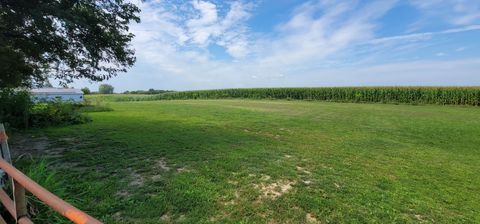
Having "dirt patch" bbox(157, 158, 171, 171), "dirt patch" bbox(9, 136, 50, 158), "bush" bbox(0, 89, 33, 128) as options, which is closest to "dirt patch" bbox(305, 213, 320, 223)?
"dirt patch" bbox(157, 158, 171, 171)

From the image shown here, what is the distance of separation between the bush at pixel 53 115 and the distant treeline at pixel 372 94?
27235mm

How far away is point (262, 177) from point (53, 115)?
334 inches

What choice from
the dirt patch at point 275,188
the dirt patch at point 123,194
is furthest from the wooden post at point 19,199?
the dirt patch at point 275,188

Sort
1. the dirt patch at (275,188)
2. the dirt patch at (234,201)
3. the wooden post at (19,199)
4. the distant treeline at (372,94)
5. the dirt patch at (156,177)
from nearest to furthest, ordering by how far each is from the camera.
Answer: the wooden post at (19,199) < the dirt patch at (234,201) < the dirt patch at (275,188) < the dirt patch at (156,177) < the distant treeline at (372,94)

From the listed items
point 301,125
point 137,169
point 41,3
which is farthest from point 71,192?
point 301,125

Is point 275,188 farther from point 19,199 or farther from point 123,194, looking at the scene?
point 19,199

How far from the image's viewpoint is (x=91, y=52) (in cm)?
726

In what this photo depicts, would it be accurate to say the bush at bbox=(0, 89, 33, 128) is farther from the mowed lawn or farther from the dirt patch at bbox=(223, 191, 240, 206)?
the dirt patch at bbox=(223, 191, 240, 206)

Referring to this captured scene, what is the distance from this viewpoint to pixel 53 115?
1019 centimetres

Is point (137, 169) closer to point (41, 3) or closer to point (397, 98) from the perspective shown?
point (41, 3)

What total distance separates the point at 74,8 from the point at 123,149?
3232mm

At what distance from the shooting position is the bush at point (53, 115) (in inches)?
383

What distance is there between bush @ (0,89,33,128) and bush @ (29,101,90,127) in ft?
1.20

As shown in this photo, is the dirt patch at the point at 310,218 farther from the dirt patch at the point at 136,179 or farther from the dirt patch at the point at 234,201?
the dirt patch at the point at 136,179
